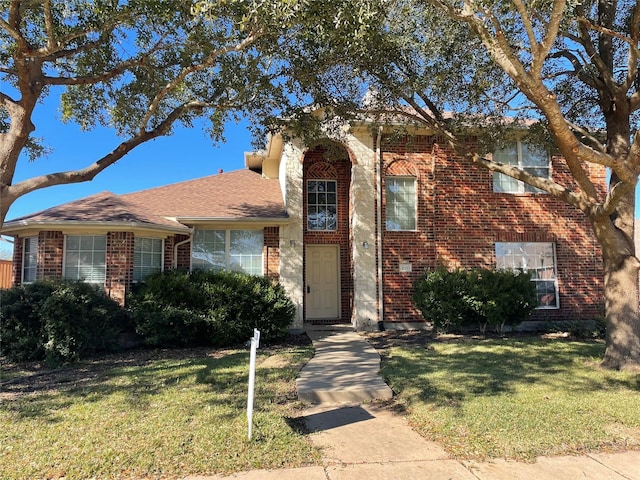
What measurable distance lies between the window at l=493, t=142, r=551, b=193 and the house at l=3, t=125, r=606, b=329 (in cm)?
3

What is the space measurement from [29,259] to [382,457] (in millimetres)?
10751

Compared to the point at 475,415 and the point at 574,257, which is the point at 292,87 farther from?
the point at 574,257

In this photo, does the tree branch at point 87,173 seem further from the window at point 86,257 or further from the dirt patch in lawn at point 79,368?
the window at point 86,257

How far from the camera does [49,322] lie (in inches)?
327

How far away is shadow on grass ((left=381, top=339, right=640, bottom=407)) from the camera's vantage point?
621cm

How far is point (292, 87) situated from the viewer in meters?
9.06

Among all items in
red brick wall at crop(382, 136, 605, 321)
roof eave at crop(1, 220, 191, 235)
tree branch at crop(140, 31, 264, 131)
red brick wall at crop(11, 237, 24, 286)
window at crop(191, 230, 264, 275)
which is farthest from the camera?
red brick wall at crop(382, 136, 605, 321)

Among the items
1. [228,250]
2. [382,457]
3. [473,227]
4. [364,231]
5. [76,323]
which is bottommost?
[382,457]

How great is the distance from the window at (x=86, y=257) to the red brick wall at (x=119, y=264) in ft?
0.73

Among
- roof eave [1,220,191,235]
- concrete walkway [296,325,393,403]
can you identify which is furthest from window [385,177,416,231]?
roof eave [1,220,191,235]

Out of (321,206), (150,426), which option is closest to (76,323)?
(150,426)

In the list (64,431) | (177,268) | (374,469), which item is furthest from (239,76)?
(374,469)

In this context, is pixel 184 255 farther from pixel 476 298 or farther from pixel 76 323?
pixel 476 298

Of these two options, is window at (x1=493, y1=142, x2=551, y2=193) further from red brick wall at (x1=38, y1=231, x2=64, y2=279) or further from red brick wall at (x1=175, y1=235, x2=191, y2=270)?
red brick wall at (x1=38, y1=231, x2=64, y2=279)
